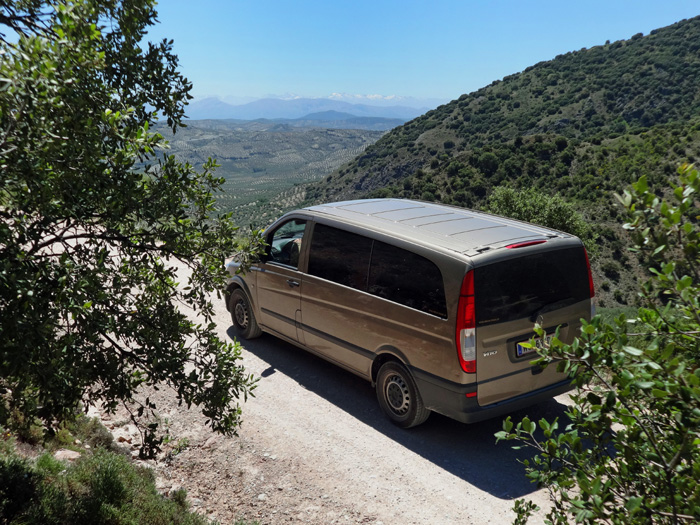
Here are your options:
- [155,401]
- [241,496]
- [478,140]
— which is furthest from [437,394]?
[478,140]

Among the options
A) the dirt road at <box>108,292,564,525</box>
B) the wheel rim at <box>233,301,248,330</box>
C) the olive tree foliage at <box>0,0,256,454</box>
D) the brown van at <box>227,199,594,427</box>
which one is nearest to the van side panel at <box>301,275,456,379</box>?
the brown van at <box>227,199,594,427</box>

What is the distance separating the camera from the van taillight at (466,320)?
492 centimetres

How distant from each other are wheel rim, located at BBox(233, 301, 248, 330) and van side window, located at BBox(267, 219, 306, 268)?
1.13m

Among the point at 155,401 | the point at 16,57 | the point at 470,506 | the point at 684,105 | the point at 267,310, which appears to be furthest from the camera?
the point at 684,105

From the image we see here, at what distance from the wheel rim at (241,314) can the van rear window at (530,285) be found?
13.7ft

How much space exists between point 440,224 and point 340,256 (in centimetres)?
121

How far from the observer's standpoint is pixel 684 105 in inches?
2052

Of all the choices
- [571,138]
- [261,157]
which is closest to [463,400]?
[571,138]

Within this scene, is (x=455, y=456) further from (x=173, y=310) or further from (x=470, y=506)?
(x=173, y=310)

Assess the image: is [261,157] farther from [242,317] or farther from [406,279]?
[406,279]

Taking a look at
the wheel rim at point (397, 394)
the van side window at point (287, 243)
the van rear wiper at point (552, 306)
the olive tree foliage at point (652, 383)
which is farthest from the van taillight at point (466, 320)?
the olive tree foliage at point (652, 383)

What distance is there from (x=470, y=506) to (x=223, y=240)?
9.85 ft

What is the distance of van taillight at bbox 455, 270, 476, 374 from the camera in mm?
→ 4922

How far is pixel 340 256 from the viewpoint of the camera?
6.31 metres
